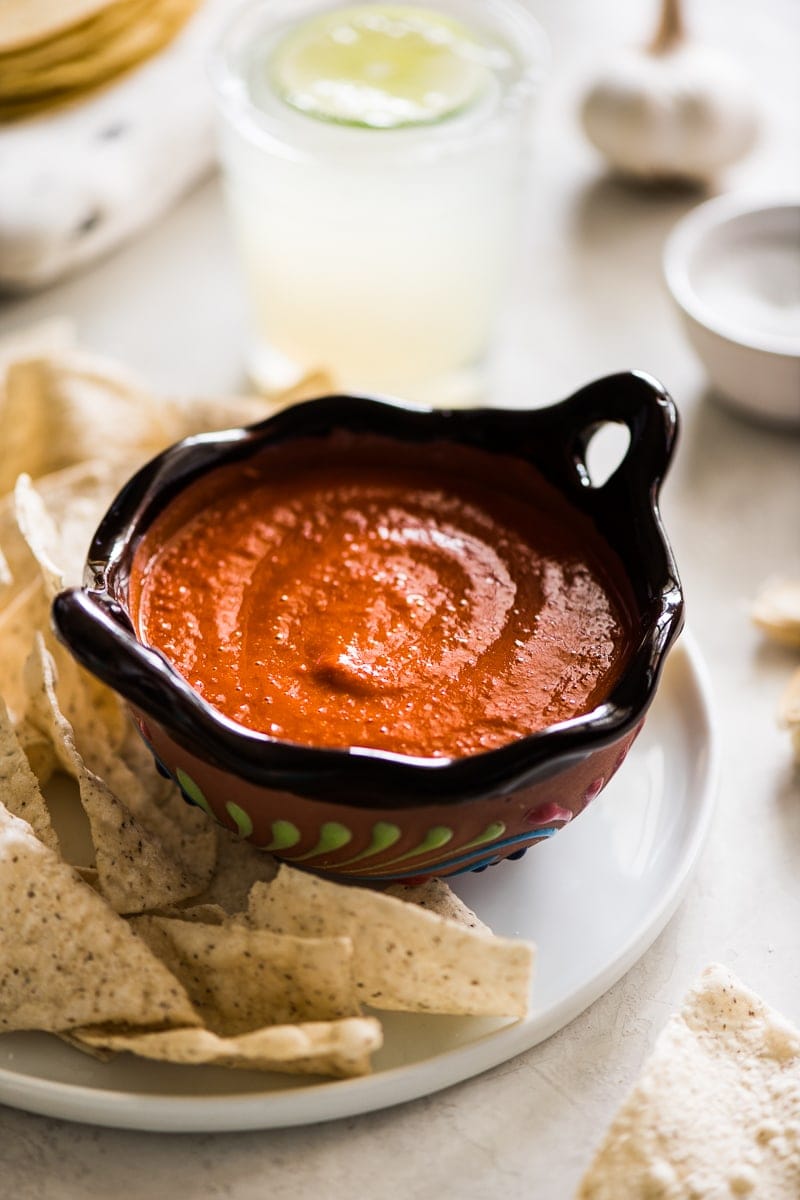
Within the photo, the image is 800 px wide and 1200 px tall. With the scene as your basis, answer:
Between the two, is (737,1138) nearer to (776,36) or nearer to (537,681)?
(537,681)

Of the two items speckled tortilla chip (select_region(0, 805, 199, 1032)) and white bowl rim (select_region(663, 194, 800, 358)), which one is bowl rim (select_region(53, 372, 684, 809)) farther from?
white bowl rim (select_region(663, 194, 800, 358))

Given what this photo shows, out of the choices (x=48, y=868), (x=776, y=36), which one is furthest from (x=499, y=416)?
(x=776, y=36)

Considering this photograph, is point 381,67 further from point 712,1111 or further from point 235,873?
point 712,1111

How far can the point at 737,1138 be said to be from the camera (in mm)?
1312

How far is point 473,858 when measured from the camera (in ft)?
4.75

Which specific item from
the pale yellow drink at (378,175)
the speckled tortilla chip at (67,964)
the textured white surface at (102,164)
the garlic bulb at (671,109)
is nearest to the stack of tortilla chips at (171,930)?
the speckled tortilla chip at (67,964)

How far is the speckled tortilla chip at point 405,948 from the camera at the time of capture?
4.27 ft

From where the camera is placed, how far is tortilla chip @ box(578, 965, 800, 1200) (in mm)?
1269

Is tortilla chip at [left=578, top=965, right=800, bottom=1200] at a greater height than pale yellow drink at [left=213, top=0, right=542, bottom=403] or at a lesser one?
lesser

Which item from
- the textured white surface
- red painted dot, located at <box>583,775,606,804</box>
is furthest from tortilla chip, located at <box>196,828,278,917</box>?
the textured white surface

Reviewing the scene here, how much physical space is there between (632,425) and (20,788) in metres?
0.76

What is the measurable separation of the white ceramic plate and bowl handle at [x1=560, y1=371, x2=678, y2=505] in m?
0.28

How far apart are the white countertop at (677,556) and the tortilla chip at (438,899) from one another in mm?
145

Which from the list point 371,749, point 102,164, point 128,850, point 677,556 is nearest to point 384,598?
point 371,749
